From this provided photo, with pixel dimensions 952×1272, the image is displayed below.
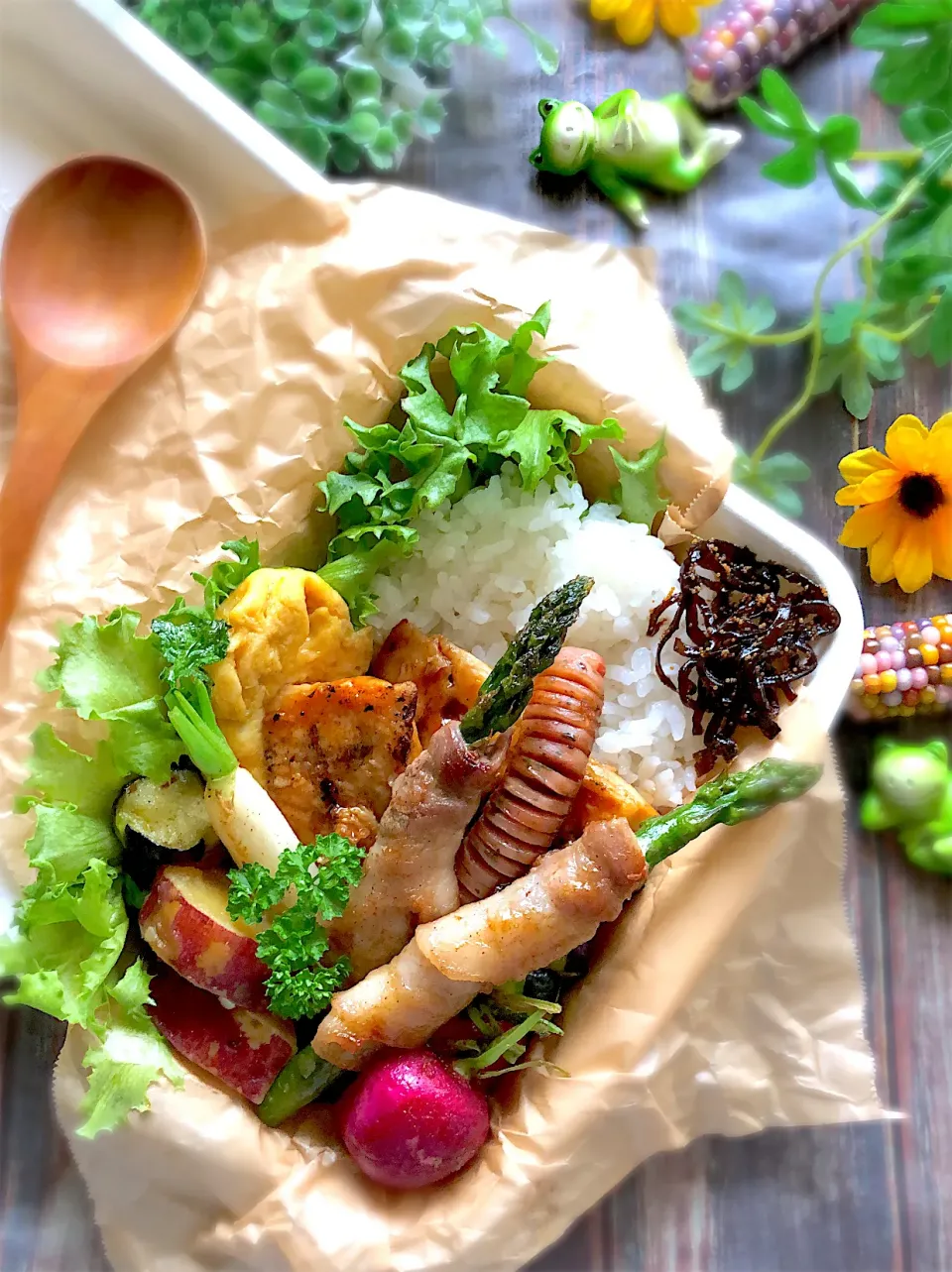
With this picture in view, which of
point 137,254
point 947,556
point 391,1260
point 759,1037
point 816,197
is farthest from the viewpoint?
point 816,197

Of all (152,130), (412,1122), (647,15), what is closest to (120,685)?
(412,1122)

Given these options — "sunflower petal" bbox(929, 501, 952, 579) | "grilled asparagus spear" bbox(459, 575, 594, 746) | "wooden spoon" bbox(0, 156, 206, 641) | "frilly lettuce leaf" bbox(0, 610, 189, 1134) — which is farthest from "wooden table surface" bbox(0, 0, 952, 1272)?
"grilled asparagus spear" bbox(459, 575, 594, 746)

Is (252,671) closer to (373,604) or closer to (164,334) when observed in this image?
(373,604)

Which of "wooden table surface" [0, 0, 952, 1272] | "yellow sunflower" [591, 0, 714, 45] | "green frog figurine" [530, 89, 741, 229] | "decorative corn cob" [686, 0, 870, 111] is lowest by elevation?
"wooden table surface" [0, 0, 952, 1272]

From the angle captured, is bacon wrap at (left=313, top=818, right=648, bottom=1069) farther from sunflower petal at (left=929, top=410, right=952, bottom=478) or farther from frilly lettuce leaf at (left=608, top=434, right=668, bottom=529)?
sunflower petal at (left=929, top=410, right=952, bottom=478)

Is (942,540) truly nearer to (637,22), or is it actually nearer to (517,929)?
(517,929)

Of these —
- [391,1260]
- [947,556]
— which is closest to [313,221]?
[947,556]
